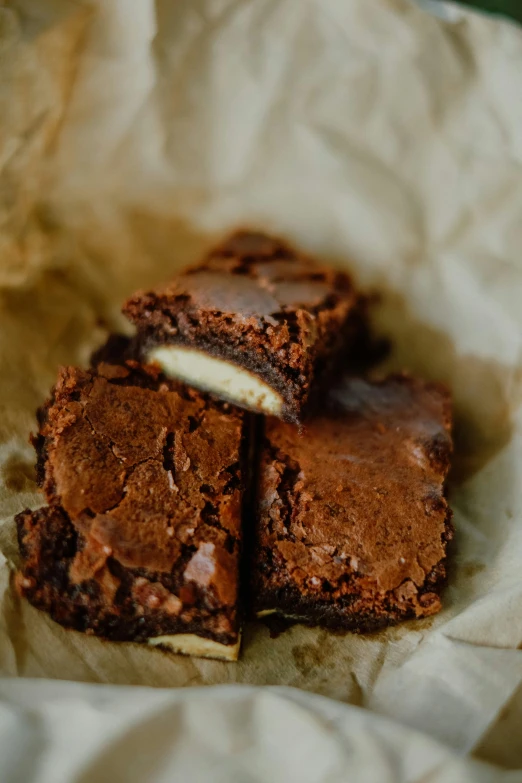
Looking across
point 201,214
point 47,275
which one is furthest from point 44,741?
point 201,214

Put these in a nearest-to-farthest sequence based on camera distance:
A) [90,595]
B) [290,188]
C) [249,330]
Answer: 1. [90,595]
2. [249,330]
3. [290,188]

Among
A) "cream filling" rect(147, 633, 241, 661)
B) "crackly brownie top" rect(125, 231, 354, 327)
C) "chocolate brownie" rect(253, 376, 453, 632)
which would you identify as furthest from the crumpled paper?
"crackly brownie top" rect(125, 231, 354, 327)

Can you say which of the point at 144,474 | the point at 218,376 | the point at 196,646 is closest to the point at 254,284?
the point at 218,376

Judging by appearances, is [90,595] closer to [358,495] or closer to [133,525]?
[133,525]

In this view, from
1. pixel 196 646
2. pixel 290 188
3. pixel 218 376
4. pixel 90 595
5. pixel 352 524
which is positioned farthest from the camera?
pixel 290 188

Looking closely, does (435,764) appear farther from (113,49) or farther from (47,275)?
(113,49)

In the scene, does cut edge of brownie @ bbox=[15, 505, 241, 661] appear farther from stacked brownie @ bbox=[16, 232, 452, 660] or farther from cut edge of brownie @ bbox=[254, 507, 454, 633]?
cut edge of brownie @ bbox=[254, 507, 454, 633]
